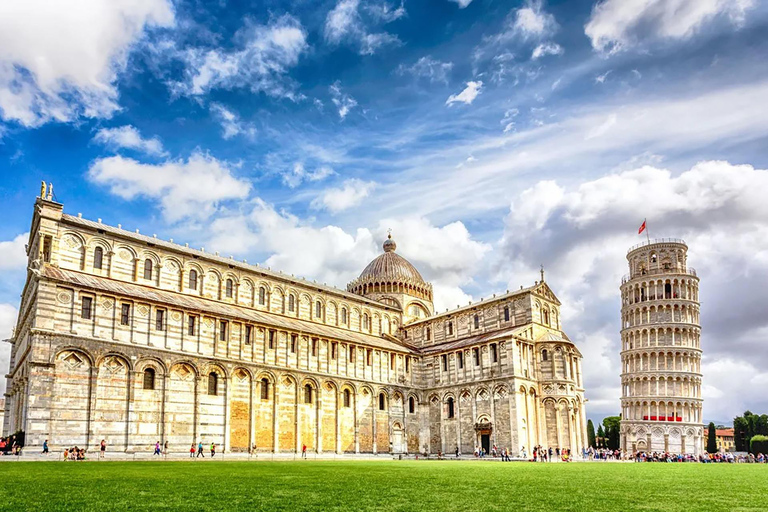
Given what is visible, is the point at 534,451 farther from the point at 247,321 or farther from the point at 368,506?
the point at 368,506

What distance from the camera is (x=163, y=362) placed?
41.8 metres

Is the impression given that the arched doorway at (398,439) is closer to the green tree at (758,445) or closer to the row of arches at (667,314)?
the row of arches at (667,314)

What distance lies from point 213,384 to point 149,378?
16.0 feet

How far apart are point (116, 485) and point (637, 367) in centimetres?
Answer: 7952

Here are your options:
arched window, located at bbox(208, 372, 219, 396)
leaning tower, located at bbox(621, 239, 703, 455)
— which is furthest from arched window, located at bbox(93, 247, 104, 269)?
leaning tower, located at bbox(621, 239, 703, 455)

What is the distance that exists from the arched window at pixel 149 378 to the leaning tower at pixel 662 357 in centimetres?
6399

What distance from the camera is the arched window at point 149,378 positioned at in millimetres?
40938

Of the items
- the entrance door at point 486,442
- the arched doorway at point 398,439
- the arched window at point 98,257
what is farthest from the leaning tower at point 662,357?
the arched window at point 98,257

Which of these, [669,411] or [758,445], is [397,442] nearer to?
[669,411]

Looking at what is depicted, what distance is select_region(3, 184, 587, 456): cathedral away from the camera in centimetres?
3859

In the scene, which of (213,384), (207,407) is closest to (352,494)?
(207,407)

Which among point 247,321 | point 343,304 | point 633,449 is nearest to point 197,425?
point 247,321

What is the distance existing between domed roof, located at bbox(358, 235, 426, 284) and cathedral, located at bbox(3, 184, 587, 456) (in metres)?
2.35

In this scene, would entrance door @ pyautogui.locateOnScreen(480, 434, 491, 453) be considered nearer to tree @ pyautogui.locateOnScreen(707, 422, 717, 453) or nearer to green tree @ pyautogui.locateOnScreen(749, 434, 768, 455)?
tree @ pyautogui.locateOnScreen(707, 422, 717, 453)
